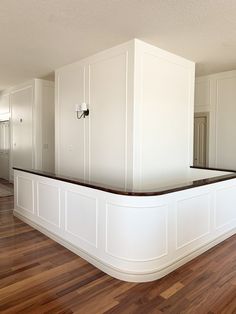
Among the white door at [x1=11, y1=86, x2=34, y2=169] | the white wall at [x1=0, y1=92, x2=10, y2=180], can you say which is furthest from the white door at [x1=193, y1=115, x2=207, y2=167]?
the white wall at [x1=0, y1=92, x2=10, y2=180]

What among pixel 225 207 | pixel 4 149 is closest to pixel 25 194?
pixel 225 207

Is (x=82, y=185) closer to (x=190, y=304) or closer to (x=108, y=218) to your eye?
(x=108, y=218)

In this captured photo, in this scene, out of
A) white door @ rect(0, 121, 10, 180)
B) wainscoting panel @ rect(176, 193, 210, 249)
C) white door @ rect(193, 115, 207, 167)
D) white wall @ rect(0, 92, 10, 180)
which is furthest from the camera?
white door @ rect(0, 121, 10, 180)

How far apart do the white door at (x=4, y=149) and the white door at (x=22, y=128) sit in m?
0.70

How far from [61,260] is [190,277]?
145cm

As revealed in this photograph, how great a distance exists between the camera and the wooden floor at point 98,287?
2145 mm

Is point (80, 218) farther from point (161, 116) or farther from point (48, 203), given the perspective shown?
point (161, 116)

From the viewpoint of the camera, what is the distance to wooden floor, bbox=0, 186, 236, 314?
2.14 m

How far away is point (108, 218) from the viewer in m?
2.65

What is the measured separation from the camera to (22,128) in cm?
665

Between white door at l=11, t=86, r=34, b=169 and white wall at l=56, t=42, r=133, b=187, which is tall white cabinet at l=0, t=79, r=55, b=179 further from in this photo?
white wall at l=56, t=42, r=133, b=187

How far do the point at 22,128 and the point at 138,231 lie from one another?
5.17m

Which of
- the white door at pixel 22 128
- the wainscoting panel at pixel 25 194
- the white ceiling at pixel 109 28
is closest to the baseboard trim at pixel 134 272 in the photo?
the wainscoting panel at pixel 25 194

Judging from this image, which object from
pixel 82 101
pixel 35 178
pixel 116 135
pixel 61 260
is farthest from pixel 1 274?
pixel 82 101
